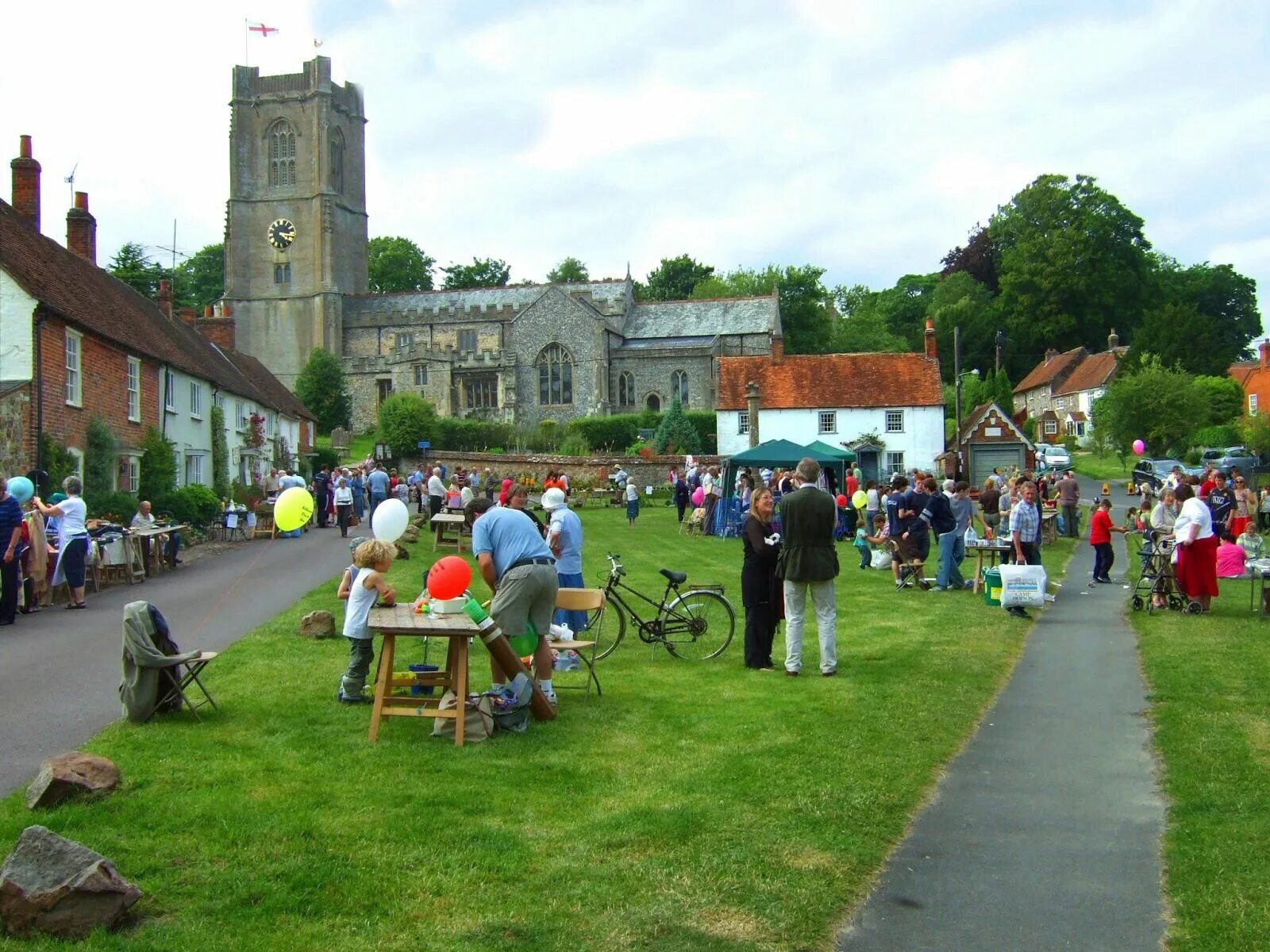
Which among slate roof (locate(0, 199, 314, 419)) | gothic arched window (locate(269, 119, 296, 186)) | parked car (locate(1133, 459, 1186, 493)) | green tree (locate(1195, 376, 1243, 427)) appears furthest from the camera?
gothic arched window (locate(269, 119, 296, 186))

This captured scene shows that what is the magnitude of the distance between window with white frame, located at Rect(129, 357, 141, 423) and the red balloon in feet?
69.9

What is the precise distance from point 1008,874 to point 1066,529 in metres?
27.0

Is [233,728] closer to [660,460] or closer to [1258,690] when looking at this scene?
[1258,690]

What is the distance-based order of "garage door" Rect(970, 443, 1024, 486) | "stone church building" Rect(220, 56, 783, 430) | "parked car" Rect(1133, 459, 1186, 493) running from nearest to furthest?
"parked car" Rect(1133, 459, 1186, 493)
"garage door" Rect(970, 443, 1024, 486)
"stone church building" Rect(220, 56, 783, 430)

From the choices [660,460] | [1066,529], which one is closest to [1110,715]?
[1066,529]

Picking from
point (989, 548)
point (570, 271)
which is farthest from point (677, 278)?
point (989, 548)

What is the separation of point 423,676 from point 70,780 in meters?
3.01

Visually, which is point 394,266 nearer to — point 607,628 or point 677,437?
point 677,437

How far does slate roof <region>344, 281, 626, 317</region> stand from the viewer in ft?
278

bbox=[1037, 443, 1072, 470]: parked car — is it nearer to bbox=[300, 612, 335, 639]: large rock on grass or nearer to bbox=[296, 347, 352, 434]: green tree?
bbox=[296, 347, 352, 434]: green tree

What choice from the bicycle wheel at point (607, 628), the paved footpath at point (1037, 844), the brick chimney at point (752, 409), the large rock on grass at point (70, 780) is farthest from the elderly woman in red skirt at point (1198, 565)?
the brick chimney at point (752, 409)

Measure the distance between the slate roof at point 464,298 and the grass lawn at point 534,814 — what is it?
74724 millimetres

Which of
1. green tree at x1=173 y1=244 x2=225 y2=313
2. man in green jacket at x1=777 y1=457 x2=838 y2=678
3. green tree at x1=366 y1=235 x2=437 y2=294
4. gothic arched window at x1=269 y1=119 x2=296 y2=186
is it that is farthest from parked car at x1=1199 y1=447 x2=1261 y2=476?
green tree at x1=173 y1=244 x2=225 y2=313

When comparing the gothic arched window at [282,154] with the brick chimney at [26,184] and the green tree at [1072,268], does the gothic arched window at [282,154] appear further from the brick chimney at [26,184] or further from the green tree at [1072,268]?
the brick chimney at [26,184]
